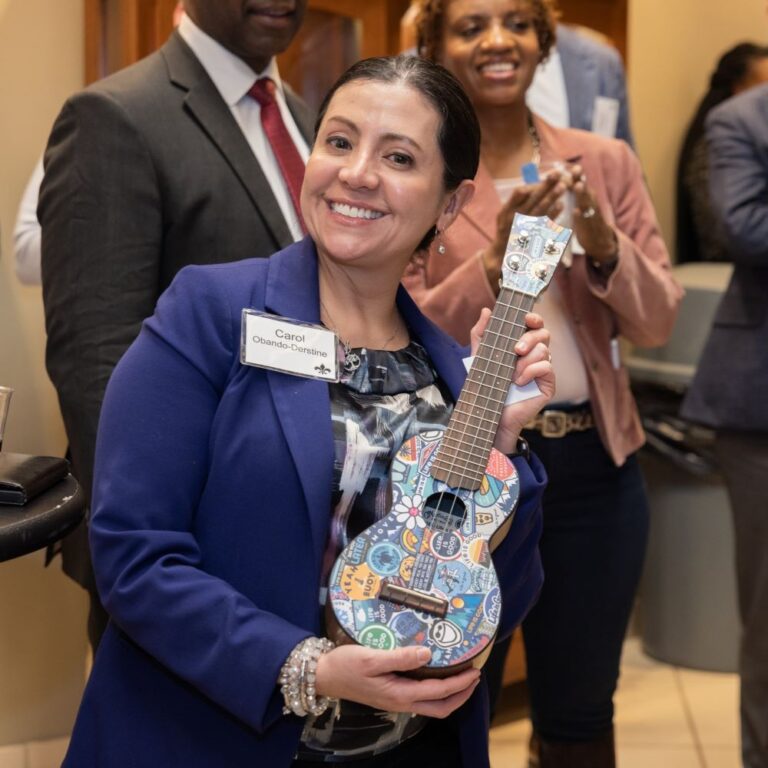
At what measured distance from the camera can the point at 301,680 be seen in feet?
4.51

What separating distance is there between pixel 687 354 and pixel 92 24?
2.10m

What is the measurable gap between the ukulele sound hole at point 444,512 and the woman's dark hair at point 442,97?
17.1 inches

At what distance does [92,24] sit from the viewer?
2781 mm

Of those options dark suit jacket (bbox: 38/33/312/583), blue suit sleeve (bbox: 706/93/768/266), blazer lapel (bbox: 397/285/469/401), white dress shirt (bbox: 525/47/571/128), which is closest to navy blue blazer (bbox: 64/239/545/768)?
blazer lapel (bbox: 397/285/469/401)

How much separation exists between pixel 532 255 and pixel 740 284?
1.55 metres

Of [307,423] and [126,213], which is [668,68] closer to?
[126,213]

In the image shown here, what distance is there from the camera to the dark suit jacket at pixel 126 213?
6.45ft

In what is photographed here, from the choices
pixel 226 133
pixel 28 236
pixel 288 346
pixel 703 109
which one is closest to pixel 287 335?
pixel 288 346

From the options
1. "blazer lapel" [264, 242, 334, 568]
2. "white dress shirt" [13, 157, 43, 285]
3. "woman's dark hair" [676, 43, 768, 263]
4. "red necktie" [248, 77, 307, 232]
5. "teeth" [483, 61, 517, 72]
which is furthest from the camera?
"woman's dark hair" [676, 43, 768, 263]

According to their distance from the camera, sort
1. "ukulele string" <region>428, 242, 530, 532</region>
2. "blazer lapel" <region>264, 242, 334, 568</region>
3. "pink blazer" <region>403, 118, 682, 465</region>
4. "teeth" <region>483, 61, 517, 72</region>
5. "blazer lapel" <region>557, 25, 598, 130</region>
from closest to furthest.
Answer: "blazer lapel" <region>264, 242, 334, 568</region>
"ukulele string" <region>428, 242, 530, 532</region>
"pink blazer" <region>403, 118, 682, 465</region>
"teeth" <region>483, 61, 517, 72</region>
"blazer lapel" <region>557, 25, 598, 130</region>

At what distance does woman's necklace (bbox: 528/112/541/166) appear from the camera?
2480 mm

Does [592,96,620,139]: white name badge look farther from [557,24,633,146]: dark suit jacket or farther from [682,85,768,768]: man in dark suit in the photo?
[682,85,768,768]: man in dark suit

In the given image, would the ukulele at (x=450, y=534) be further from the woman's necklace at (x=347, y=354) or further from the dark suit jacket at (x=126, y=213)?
the dark suit jacket at (x=126, y=213)

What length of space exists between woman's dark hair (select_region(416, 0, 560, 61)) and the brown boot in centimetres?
137
